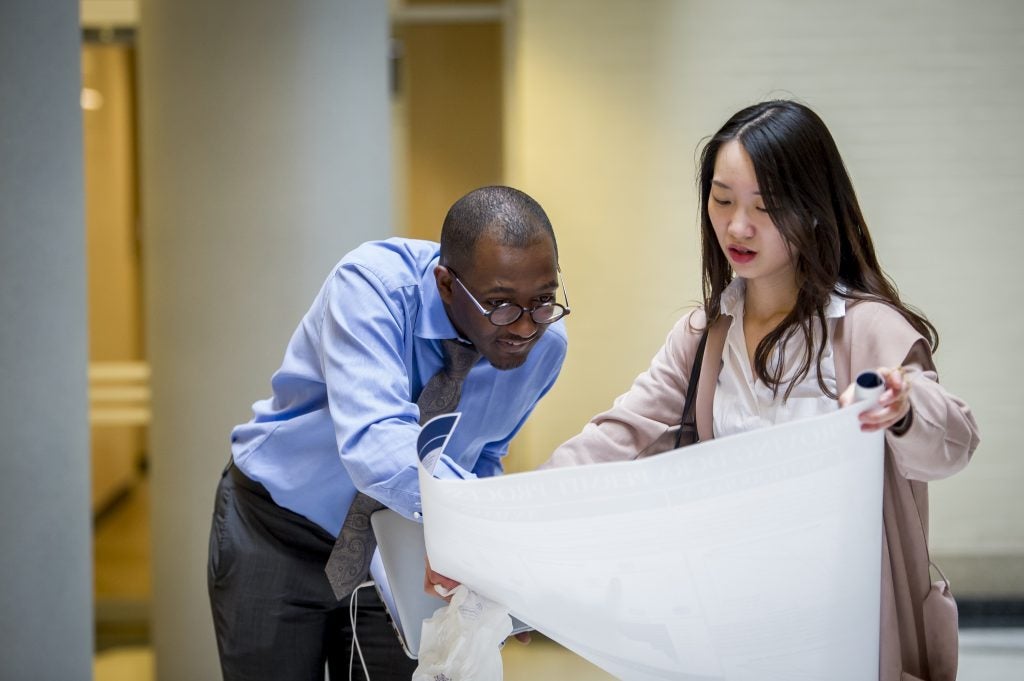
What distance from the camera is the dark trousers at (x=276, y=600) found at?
1938 mm

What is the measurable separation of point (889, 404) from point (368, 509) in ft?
2.97

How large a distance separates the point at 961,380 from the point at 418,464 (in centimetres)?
302

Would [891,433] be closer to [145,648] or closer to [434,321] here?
[434,321]

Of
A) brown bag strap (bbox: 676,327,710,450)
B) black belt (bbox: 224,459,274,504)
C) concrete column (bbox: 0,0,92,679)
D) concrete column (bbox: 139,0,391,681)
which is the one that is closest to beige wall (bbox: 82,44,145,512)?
concrete column (bbox: 139,0,391,681)

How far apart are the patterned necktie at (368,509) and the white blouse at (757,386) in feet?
1.39

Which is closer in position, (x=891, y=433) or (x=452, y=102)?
(x=891, y=433)

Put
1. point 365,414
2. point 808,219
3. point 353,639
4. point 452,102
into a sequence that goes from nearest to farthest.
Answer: point 808,219 < point 365,414 < point 353,639 < point 452,102

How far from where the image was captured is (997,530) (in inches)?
149

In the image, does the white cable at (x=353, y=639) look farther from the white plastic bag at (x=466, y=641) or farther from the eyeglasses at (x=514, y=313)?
the eyeglasses at (x=514, y=313)

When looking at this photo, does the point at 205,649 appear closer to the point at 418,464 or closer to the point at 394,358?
the point at 394,358

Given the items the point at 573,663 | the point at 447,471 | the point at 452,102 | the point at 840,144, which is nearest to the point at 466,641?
the point at 447,471

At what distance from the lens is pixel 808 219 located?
4.56ft

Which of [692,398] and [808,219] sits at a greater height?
[808,219]

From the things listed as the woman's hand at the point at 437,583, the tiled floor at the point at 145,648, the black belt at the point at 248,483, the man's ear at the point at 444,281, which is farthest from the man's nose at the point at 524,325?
the tiled floor at the point at 145,648
